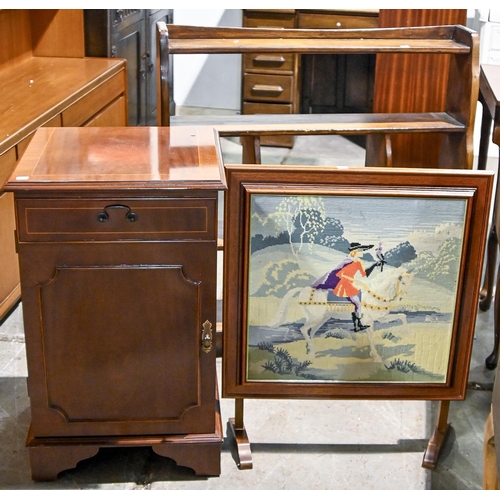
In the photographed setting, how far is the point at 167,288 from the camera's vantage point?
73.8 inches

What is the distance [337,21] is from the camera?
5145mm

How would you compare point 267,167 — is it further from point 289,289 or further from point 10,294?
point 10,294

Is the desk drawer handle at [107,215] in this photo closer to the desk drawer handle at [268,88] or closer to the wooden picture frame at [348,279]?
the wooden picture frame at [348,279]

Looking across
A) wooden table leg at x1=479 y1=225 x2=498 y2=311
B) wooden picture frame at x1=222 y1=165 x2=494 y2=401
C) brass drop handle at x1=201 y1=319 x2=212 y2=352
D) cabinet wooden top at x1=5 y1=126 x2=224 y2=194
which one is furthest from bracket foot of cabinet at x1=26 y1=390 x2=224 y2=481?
wooden table leg at x1=479 y1=225 x2=498 y2=311

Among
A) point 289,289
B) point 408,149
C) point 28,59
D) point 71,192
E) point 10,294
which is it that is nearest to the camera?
point 71,192

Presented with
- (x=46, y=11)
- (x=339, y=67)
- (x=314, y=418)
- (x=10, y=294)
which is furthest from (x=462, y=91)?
(x=339, y=67)

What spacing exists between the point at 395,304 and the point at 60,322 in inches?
34.7

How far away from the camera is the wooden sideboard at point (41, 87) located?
290 centimetres

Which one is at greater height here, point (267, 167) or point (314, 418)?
point (267, 167)

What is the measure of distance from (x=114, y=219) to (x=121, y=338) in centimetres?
33

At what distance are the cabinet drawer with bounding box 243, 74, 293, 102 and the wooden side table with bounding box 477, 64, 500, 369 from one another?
93.1 inches

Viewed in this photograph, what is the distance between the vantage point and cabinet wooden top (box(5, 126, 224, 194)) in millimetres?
1728

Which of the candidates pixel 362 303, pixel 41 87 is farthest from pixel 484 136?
pixel 41 87

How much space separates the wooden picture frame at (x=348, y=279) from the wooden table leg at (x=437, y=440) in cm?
10
